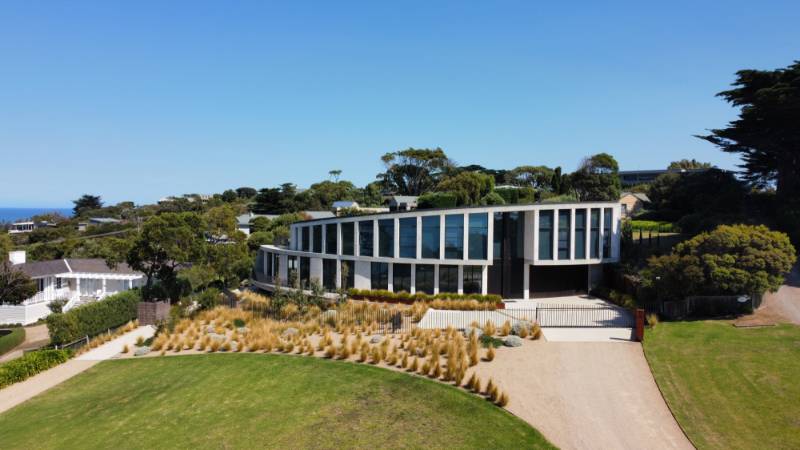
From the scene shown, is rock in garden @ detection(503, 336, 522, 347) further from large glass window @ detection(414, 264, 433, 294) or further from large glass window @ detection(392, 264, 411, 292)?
large glass window @ detection(392, 264, 411, 292)

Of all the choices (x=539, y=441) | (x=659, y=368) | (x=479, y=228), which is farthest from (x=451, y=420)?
(x=479, y=228)

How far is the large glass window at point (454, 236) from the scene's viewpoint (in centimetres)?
3250

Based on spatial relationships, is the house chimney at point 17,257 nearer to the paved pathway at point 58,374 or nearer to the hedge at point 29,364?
the paved pathway at point 58,374

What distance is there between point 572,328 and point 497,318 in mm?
4211

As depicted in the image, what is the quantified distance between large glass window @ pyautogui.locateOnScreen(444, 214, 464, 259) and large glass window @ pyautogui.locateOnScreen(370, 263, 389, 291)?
16.2 feet

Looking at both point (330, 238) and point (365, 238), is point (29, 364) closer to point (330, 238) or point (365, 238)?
point (330, 238)

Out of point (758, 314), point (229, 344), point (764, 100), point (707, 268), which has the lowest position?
point (229, 344)

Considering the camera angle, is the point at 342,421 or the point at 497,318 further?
the point at 497,318

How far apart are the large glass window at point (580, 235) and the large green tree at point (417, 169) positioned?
65947 millimetres

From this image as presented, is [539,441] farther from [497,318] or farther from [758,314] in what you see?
[758,314]

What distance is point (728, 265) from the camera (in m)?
23.3

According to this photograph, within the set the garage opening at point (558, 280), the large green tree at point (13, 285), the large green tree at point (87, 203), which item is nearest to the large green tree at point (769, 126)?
the garage opening at point (558, 280)

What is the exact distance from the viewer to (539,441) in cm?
1310

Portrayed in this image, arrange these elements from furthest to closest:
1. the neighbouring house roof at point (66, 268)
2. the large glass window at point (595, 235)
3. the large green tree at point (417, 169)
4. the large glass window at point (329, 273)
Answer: the large green tree at point (417, 169) < the neighbouring house roof at point (66, 268) < the large glass window at point (329, 273) < the large glass window at point (595, 235)
